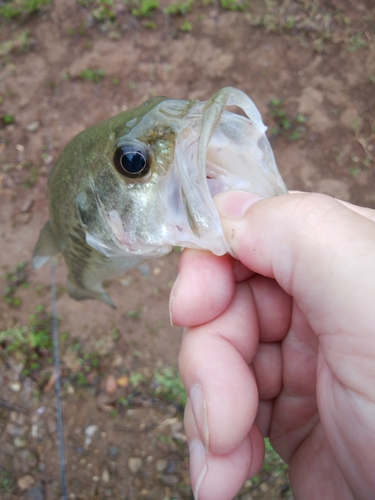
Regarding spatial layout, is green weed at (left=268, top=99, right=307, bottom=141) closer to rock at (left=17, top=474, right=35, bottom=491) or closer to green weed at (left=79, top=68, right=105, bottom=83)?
green weed at (left=79, top=68, right=105, bottom=83)

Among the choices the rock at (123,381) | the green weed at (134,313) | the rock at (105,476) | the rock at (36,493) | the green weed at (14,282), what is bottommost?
the rock at (36,493)

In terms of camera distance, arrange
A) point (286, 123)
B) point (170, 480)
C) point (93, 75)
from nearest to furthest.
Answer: point (170, 480) → point (286, 123) → point (93, 75)

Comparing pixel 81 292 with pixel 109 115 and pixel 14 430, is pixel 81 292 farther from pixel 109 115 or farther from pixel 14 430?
pixel 109 115

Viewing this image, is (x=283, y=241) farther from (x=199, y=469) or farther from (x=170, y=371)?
Result: (x=170, y=371)

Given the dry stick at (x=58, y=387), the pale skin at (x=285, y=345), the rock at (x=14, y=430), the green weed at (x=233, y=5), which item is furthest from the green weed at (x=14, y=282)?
the green weed at (x=233, y=5)

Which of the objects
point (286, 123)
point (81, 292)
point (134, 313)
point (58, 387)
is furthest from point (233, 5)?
point (58, 387)

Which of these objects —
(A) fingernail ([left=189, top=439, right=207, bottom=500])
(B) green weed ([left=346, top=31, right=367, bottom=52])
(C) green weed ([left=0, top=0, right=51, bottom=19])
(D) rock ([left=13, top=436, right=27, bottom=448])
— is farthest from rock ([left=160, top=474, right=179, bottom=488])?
(C) green weed ([left=0, top=0, right=51, bottom=19])

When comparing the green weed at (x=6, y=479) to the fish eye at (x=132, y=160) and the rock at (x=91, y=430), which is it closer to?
the rock at (x=91, y=430)
